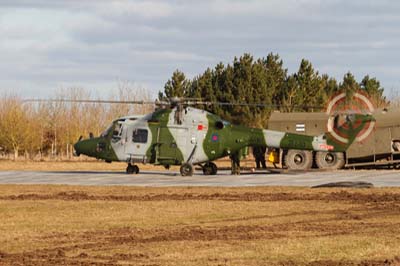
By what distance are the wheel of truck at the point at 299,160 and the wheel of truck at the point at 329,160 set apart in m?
0.46

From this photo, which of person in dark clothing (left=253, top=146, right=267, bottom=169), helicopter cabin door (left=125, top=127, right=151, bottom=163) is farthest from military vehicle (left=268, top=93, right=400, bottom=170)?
helicopter cabin door (left=125, top=127, right=151, bottom=163)

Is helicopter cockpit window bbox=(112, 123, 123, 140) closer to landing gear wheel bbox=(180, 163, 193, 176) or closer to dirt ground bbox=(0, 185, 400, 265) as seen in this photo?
landing gear wheel bbox=(180, 163, 193, 176)

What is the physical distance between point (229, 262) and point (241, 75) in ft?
267

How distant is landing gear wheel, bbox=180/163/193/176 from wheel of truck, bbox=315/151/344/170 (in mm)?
11097

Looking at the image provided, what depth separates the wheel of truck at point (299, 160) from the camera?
5256cm

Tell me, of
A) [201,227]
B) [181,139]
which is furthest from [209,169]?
[201,227]

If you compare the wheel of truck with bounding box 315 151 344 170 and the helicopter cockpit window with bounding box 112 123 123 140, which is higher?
the helicopter cockpit window with bounding box 112 123 123 140

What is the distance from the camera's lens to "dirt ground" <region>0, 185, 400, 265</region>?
52.7ft

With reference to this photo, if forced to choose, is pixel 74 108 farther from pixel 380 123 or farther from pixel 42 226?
pixel 42 226

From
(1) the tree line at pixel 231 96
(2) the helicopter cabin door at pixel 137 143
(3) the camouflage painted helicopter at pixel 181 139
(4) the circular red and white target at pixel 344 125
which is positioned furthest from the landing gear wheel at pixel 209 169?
(1) the tree line at pixel 231 96

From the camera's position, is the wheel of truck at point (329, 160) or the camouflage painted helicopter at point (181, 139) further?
the wheel of truck at point (329, 160)

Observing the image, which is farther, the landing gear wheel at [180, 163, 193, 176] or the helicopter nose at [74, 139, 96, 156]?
the helicopter nose at [74, 139, 96, 156]

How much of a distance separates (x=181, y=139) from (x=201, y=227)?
22.6 m

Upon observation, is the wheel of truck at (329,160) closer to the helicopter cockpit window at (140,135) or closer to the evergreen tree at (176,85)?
the helicopter cockpit window at (140,135)
